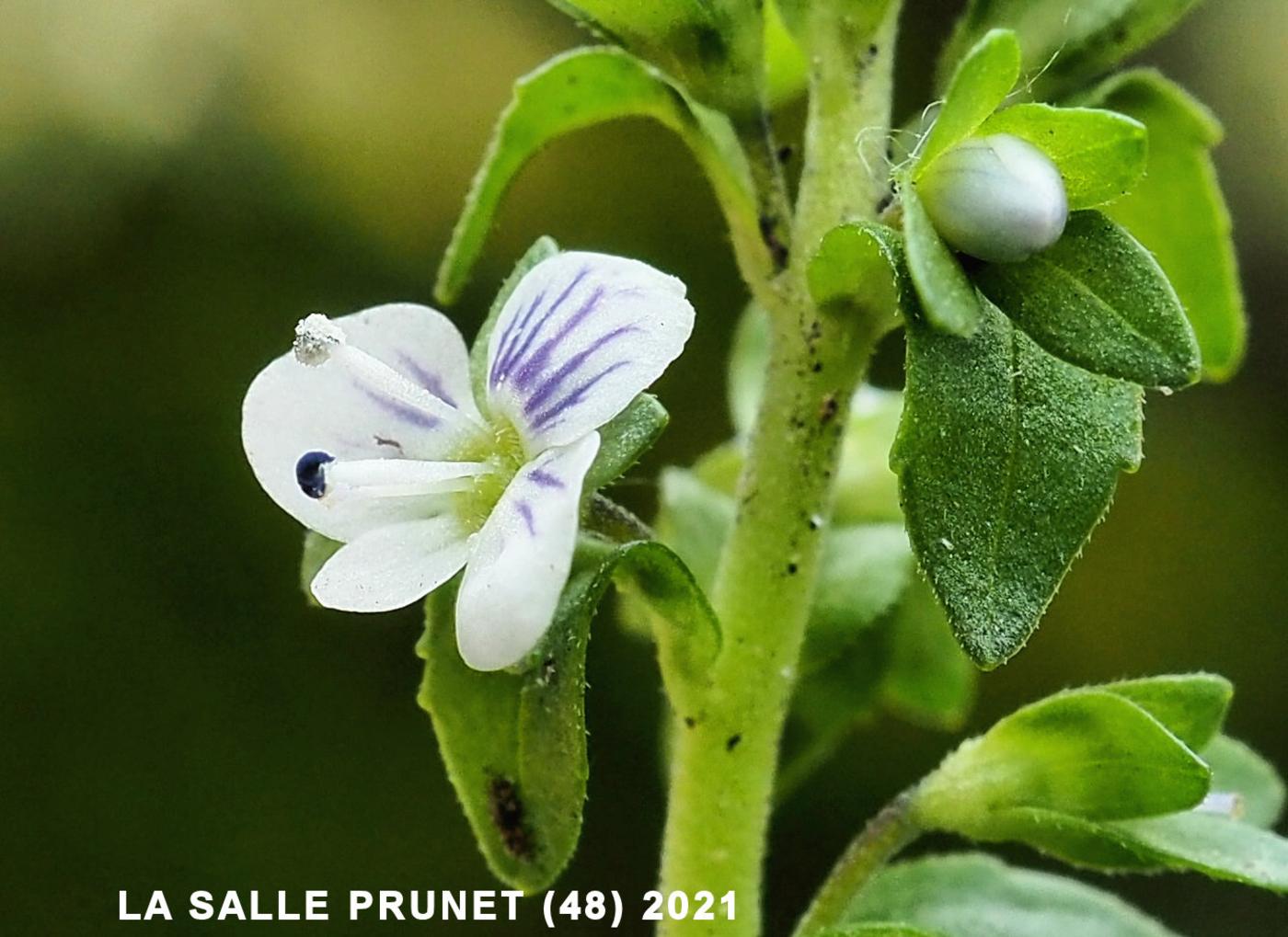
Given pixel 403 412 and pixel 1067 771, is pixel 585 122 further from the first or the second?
pixel 1067 771

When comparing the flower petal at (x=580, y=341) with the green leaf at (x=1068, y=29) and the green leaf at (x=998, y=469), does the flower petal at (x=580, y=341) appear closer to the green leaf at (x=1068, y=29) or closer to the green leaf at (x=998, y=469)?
the green leaf at (x=998, y=469)

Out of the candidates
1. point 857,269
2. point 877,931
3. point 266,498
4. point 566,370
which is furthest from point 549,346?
point 266,498

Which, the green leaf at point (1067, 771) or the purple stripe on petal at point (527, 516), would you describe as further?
the green leaf at point (1067, 771)

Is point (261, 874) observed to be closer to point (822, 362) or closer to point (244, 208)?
point (244, 208)

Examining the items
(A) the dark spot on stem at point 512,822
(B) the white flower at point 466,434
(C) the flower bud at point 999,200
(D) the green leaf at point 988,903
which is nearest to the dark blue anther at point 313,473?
(B) the white flower at point 466,434

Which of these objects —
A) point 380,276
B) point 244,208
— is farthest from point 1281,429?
point 244,208

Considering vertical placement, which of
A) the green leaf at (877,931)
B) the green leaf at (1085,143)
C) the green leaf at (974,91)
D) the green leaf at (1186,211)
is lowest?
the green leaf at (877,931)
